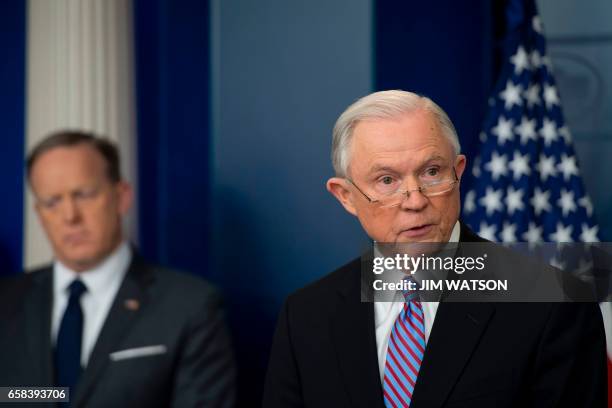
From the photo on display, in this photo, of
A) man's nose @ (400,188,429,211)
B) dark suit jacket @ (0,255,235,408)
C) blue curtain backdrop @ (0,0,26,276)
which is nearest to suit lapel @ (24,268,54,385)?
dark suit jacket @ (0,255,235,408)

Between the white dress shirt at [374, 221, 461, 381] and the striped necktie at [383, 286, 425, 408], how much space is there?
11 mm

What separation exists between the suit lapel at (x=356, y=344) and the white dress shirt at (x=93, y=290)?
1.33 meters

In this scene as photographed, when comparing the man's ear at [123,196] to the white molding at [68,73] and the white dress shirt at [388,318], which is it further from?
the white dress shirt at [388,318]

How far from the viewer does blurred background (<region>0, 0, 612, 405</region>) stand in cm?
304

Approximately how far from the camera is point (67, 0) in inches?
132

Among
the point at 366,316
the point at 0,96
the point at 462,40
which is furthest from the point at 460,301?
the point at 0,96

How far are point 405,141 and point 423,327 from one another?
356mm

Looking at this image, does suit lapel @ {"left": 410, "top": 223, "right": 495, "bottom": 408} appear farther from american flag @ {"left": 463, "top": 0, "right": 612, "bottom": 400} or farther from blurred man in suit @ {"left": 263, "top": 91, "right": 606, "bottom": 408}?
american flag @ {"left": 463, "top": 0, "right": 612, "bottom": 400}

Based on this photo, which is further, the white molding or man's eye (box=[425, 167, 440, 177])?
the white molding

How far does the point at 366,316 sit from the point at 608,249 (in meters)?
0.98

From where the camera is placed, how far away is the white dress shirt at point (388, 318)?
59.3 inches

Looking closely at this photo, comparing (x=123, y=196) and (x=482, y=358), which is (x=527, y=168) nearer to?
(x=123, y=196)

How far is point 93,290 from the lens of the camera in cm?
275

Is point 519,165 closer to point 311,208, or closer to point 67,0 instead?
point 311,208
